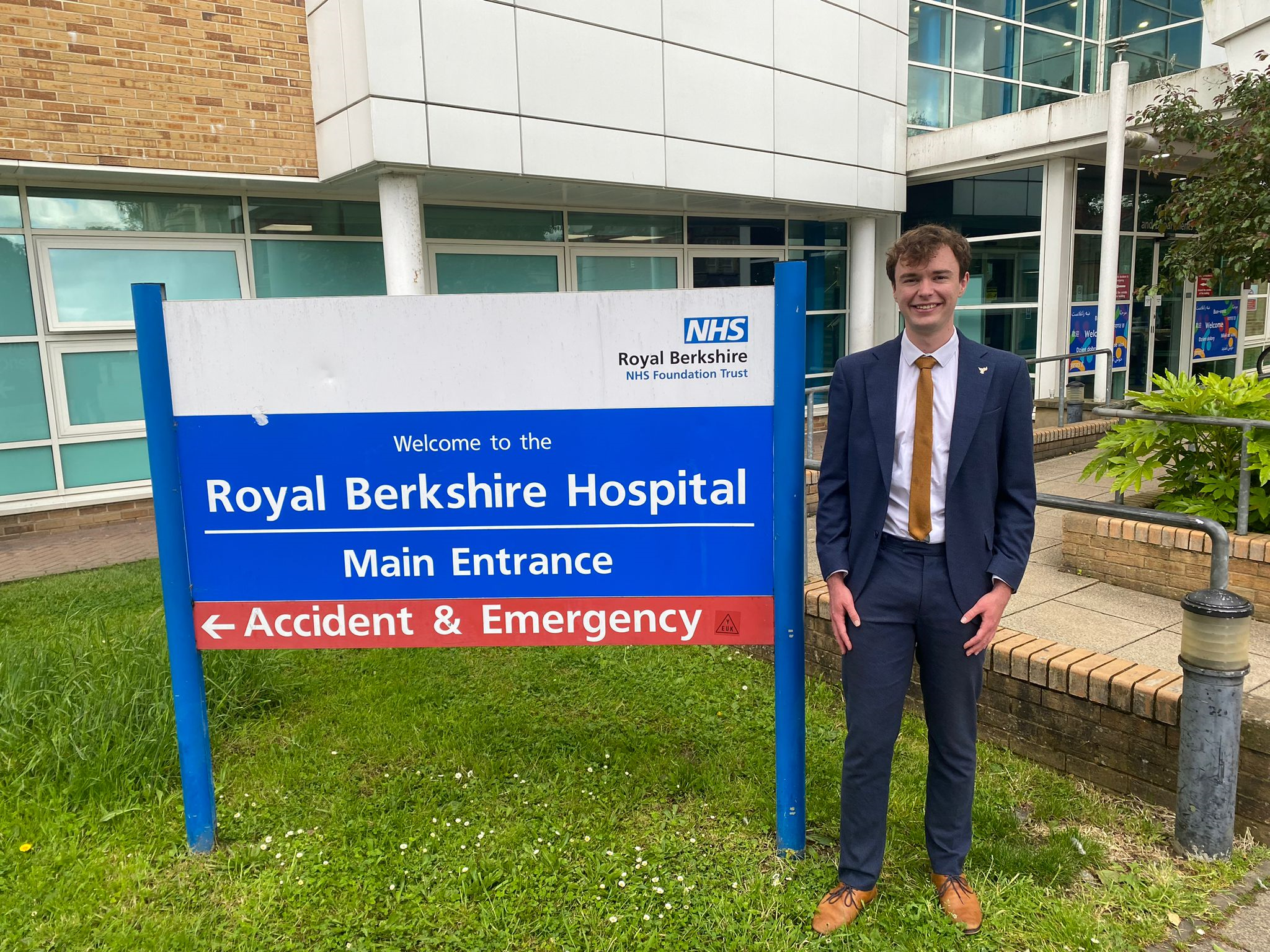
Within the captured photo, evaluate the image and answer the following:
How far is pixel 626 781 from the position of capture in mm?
3451

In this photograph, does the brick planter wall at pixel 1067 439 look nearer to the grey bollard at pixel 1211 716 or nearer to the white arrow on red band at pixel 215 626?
the grey bollard at pixel 1211 716

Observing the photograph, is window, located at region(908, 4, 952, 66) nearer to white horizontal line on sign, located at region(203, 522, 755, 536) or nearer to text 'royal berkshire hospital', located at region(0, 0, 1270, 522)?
text 'royal berkshire hospital', located at region(0, 0, 1270, 522)

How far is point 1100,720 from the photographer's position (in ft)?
10.8

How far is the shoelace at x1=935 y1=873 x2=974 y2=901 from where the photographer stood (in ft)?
8.53

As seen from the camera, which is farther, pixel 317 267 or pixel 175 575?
pixel 317 267

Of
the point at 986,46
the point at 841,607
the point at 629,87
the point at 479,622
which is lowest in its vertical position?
the point at 479,622

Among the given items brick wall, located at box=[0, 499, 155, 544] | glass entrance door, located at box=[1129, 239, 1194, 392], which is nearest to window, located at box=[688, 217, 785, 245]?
glass entrance door, located at box=[1129, 239, 1194, 392]

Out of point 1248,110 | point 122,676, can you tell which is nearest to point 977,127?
point 1248,110

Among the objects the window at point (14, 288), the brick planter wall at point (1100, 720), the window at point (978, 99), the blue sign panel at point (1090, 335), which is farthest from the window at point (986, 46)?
the brick planter wall at point (1100, 720)

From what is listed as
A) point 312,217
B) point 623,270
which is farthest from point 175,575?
point 623,270

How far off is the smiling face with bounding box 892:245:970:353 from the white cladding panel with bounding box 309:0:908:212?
7456mm

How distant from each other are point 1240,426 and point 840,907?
355cm

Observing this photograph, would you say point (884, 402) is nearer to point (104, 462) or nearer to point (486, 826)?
point (486, 826)

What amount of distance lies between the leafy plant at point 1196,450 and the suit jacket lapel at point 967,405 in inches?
124
